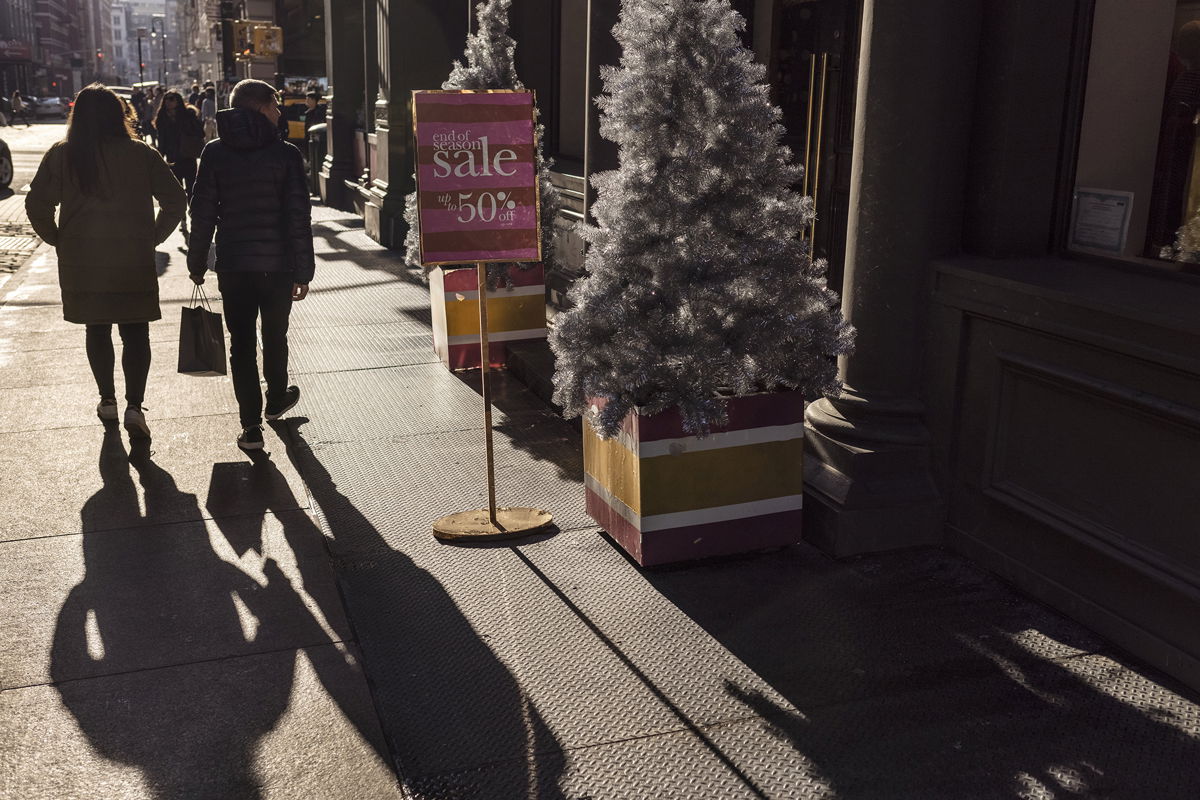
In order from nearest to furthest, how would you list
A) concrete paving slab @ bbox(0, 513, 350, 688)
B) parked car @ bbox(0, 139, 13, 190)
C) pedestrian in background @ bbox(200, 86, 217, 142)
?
concrete paving slab @ bbox(0, 513, 350, 688), pedestrian in background @ bbox(200, 86, 217, 142), parked car @ bbox(0, 139, 13, 190)

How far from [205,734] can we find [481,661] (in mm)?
992

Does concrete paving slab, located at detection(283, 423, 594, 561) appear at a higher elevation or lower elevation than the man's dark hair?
lower

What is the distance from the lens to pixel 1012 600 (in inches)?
187

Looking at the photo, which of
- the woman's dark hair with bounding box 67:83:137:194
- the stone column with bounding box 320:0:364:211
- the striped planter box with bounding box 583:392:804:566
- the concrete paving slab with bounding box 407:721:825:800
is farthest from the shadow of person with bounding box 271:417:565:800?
the stone column with bounding box 320:0:364:211

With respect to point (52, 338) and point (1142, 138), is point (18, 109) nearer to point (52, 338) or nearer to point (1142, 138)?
point (52, 338)

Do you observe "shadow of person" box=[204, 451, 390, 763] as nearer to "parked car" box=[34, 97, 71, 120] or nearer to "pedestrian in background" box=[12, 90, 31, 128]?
"pedestrian in background" box=[12, 90, 31, 128]

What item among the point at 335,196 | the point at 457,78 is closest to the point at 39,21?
the point at 335,196

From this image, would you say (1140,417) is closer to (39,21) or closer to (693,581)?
(693,581)

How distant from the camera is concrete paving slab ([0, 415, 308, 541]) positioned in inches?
223

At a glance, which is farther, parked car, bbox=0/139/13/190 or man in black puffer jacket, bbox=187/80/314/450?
parked car, bbox=0/139/13/190

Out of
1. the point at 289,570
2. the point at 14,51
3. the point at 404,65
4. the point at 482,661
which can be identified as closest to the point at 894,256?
the point at 482,661

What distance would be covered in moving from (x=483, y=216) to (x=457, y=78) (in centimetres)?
426

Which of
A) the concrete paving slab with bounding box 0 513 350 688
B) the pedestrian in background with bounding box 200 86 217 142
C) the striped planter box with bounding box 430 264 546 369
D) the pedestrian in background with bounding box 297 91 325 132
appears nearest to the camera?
the concrete paving slab with bounding box 0 513 350 688

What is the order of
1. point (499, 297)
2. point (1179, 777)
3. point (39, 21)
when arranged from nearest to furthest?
point (1179, 777), point (499, 297), point (39, 21)
